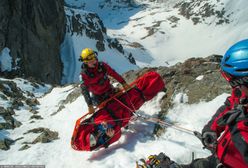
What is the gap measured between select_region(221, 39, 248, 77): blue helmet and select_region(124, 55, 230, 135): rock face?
4.24 metres

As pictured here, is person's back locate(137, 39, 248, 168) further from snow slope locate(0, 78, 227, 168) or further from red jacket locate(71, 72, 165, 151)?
red jacket locate(71, 72, 165, 151)

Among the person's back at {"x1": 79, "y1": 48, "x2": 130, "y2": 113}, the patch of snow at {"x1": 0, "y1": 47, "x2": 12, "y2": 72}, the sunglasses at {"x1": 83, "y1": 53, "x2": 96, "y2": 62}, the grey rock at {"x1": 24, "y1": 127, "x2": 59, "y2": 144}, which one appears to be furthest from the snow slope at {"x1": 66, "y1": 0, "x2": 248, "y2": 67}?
the sunglasses at {"x1": 83, "y1": 53, "x2": 96, "y2": 62}

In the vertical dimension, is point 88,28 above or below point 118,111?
below

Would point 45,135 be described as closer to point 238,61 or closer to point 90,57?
point 90,57

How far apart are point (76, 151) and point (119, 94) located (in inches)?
82.7

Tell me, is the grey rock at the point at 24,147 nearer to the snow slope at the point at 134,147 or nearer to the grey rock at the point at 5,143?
the snow slope at the point at 134,147

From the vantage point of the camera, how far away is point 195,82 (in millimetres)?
9883

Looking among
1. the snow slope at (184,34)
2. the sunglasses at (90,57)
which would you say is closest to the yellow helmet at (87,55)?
the sunglasses at (90,57)

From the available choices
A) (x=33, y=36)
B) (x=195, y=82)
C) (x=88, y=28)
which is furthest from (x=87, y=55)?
(x=88, y=28)

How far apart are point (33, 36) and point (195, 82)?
43602mm

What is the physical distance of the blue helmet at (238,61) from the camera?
431 cm

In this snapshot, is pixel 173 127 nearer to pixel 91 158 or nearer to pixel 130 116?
pixel 130 116

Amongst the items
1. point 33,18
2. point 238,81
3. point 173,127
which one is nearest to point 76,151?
point 173,127

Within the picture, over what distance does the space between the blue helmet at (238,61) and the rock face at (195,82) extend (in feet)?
13.9
